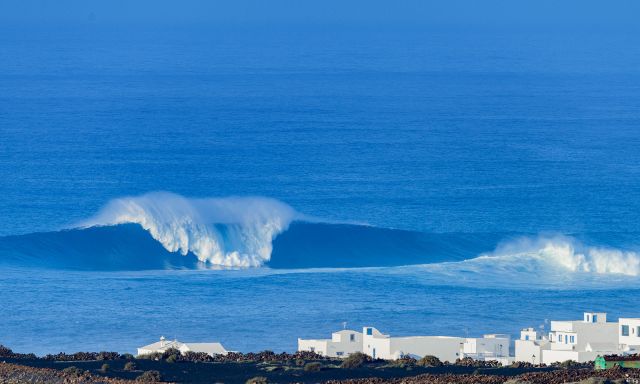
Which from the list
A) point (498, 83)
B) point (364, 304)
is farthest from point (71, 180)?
point (498, 83)

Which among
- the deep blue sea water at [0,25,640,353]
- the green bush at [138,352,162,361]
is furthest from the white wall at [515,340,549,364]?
the green bush at [138,352,162,361]

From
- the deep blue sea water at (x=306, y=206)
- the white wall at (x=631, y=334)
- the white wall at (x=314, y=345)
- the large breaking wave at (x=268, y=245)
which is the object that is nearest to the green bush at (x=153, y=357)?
the white wall at (x=314, y=345)

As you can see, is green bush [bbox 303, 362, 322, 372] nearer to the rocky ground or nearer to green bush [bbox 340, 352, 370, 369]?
the rocky ground

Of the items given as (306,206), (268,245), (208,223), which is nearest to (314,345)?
(268,245)

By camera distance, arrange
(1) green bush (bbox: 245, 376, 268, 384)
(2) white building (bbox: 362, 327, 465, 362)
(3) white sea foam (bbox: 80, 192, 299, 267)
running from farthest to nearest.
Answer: (3) white sea foam (bbox: 80, 192, 299, 267) < (2) white building (bbox: 362, 327, 465, 362) < (1) green bush (bbox: 245, 376, 268, 384)

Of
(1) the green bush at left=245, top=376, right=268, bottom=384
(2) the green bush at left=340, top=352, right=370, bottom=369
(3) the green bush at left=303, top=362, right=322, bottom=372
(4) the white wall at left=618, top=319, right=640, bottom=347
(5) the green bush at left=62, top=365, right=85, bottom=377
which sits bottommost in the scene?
(1) the green bush at left=245, top=376, right=268, bottom=384

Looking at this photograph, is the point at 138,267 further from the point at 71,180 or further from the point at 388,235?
the point at 71,180
